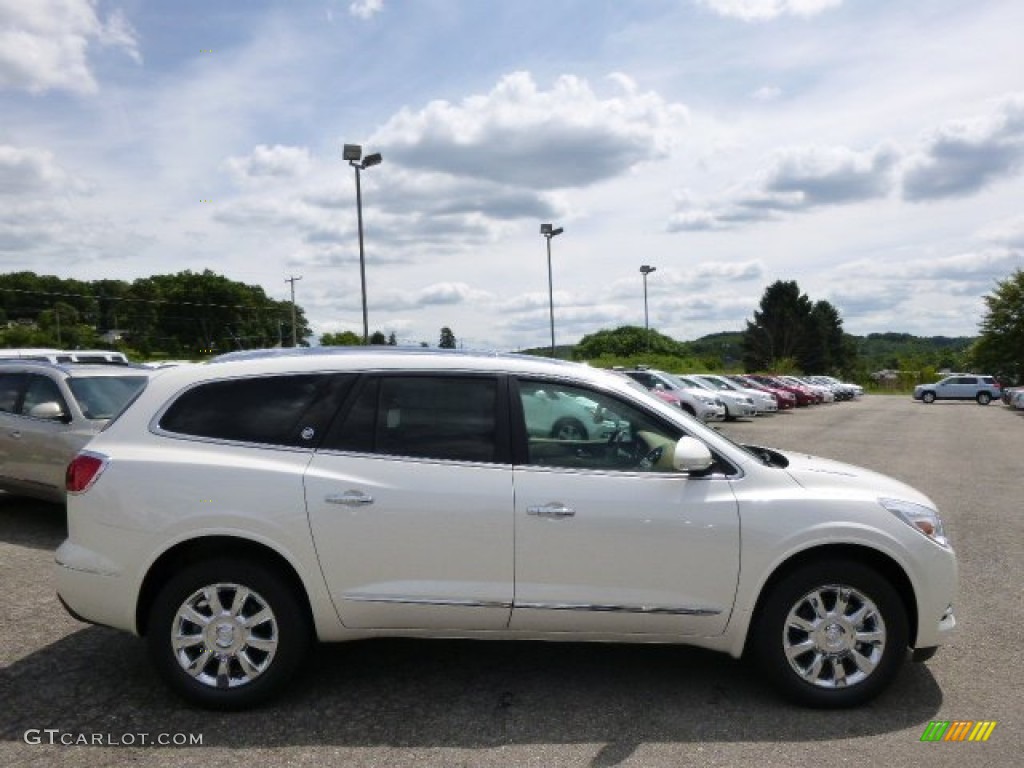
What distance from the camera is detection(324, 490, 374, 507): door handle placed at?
3.94m

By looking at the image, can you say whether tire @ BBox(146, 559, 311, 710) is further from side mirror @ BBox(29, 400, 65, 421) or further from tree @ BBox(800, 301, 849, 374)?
tree @ BBox(800, 301, 849, 374)

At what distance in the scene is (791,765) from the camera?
348cm

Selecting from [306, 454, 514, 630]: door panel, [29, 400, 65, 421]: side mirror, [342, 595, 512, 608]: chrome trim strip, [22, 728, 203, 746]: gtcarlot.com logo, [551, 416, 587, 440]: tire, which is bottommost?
[22, 728, 203, 746]: gtcarlot.com logo

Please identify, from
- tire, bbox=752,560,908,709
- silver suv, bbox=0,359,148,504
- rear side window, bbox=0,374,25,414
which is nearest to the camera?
tire, bbox=752,560,908,709

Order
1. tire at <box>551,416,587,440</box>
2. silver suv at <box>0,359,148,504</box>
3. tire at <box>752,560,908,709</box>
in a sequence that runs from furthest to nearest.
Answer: silver suv at <box>0,359,148,504</box> → tire at <box>551,416,587,440</box> → tire at <box>752,560,908,709</box>

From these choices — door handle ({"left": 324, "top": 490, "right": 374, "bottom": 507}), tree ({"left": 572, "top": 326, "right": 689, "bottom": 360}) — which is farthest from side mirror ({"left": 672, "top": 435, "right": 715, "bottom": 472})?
tree ({"left": 572, "top": 326, "right": 689, "bottom": 360})

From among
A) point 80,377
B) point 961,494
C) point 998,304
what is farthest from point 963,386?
point 80,377

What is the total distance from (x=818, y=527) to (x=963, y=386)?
49.9 metres

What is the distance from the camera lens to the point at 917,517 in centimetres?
413

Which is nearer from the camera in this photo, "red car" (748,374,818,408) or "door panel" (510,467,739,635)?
"door panel" (510,467,739,635)

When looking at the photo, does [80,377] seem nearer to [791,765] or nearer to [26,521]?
[26,521]

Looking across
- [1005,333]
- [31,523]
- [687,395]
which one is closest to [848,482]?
[31,523]

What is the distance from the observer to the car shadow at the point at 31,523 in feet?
24.6

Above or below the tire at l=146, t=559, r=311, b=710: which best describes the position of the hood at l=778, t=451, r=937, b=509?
above
